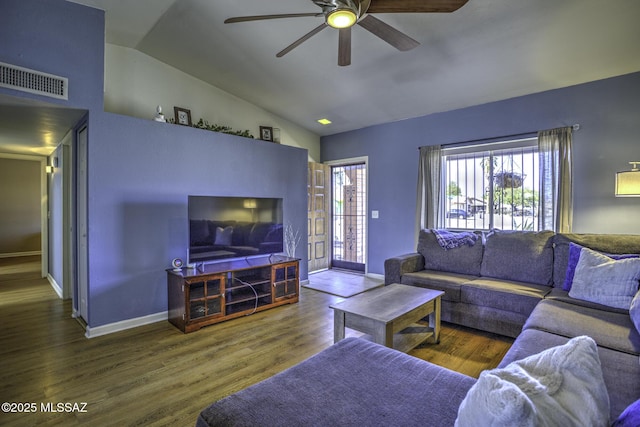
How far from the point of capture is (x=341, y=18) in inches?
75.8

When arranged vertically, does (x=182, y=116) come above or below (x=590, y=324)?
above

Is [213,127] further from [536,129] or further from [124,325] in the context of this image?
[536,129]

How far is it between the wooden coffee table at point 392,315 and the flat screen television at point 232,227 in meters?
1.77

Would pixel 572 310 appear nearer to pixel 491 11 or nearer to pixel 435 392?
pixel 435 392

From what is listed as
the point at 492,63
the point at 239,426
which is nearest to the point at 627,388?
the point at 239,426

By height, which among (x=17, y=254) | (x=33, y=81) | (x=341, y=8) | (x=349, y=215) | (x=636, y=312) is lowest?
(x=17, y=254)

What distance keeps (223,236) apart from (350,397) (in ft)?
9.10

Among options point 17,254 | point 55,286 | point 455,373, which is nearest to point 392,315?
point 455,373

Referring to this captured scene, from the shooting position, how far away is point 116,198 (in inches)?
123

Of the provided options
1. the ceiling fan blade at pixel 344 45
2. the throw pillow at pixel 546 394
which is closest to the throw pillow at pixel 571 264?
the throw pillow at pixel 546 394

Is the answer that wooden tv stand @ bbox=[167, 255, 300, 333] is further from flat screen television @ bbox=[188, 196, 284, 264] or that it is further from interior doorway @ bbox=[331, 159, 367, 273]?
interior doorway @ bbox=[331, 159, 367, 273]

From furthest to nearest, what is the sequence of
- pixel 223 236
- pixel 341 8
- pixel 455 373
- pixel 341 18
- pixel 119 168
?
pixel 223 236, pixel 119 168, pixel 341 18, pixel 341 8, pixel 455 373

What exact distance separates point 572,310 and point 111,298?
158 inches

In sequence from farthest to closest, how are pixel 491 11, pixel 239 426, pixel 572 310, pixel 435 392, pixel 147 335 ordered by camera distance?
pixel 147 335, pixel 491 11, pixel 572 310, pixel 435 392, pixel 239 426
